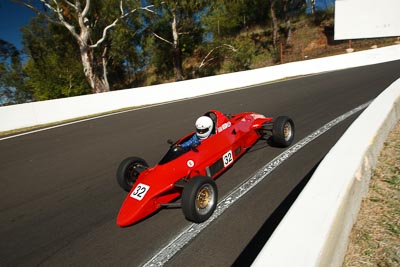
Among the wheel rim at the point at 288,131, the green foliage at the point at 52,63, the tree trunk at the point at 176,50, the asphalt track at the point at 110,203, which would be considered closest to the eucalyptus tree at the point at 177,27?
the tree trunk at the point at 176,50

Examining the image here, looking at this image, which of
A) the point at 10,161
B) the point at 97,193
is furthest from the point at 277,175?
the point at 10,161

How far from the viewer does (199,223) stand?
10.8 ft

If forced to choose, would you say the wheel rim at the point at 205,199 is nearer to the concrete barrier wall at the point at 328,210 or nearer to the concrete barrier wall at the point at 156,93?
the concrete barrier wall at the point at 328,210

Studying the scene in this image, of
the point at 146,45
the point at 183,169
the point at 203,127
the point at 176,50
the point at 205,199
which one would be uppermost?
the point at 146,45

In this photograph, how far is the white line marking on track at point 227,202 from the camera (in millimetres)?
2819

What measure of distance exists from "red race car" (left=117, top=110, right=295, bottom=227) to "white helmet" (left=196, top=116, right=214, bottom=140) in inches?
4.5

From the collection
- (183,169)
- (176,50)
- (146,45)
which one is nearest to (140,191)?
(183,169)

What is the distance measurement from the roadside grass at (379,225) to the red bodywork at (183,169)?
1.95 m

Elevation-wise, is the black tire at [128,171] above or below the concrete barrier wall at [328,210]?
below

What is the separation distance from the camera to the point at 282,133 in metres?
5.09

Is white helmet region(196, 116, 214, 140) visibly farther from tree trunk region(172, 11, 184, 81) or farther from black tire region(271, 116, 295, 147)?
tree trunk region(172, 11, 184, 81)

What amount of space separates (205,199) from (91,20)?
3372 centimetres

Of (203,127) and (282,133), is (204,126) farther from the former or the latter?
(282,133)

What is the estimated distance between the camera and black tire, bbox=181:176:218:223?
315cm
